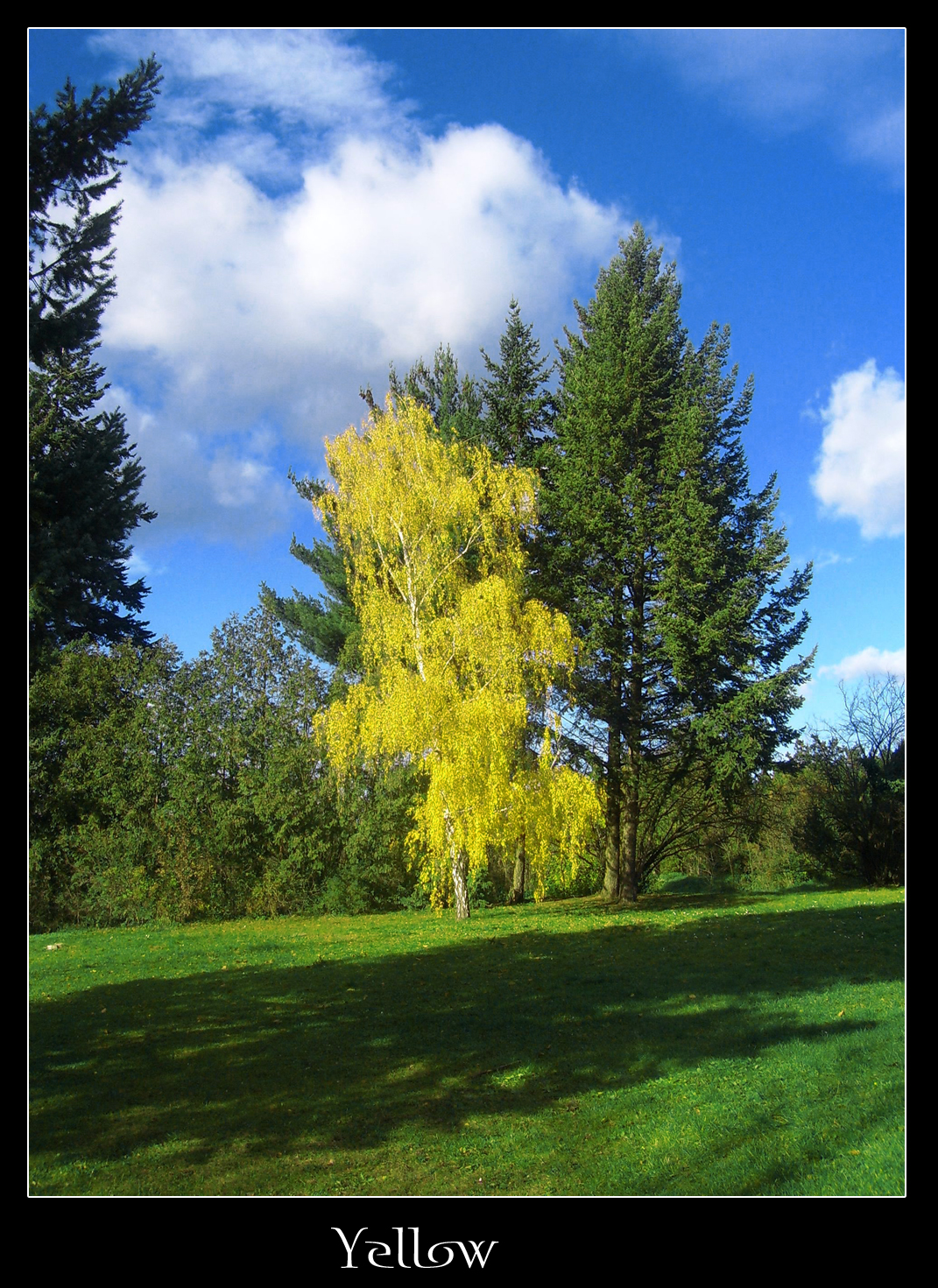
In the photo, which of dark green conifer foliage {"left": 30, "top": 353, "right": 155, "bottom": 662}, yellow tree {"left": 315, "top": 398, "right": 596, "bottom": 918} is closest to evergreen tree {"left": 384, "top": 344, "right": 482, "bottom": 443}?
yellow tree {"left": 315, "top": 398, "right": 596, "bottom": 918}

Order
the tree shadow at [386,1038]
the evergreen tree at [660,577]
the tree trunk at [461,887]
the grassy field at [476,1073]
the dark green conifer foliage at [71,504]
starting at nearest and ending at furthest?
the grassy field at [476,1073], the tree shadow at [386,1038], the dark green conifer foliage at [71,504], the tree trunk at [461,887], the evergreen tree at [660,577]

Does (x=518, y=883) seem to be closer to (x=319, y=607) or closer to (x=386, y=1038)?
(x=319, y=607)

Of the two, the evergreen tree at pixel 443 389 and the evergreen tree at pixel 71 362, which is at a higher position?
the evergreen tree at pixel 443 389

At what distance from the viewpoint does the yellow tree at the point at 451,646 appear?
565 inches

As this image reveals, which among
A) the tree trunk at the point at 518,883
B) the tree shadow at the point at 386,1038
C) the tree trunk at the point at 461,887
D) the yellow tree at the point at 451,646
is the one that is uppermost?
the yellow tree at the point at 451,646

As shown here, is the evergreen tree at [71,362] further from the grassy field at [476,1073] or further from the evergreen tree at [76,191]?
the grassy field at [476,1073]

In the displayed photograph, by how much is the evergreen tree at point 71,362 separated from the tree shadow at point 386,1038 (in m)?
3.74

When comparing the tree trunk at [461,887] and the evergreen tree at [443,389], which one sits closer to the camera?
the tree trunk at [461,887]

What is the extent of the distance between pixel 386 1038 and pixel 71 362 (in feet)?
22.4

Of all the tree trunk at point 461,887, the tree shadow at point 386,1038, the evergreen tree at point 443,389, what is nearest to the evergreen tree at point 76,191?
the tree shadow at point 386,1038
